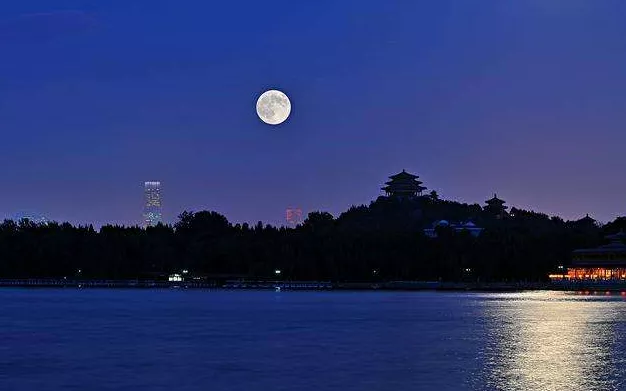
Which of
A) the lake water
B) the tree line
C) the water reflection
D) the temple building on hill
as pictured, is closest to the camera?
the lake water

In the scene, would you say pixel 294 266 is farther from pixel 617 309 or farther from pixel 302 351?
pixel 302 351

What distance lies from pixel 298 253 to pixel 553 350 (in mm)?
119183

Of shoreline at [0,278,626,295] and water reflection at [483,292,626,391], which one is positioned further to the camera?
shoreline at [0,278,626,295]

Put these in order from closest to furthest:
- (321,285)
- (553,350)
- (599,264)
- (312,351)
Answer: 1. (312,351)
2. (553,350)
3. (599,264)
4. (321,285)

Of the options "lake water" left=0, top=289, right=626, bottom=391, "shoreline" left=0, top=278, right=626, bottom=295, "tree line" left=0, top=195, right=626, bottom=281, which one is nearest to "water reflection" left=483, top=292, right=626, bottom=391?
"lake water" left=0, top=289, right=626, bottom=391

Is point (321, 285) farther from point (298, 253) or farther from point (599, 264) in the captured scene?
point (599, 264)

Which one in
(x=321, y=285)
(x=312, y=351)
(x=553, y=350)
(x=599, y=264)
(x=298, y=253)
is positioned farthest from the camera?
(x=298, y=253)

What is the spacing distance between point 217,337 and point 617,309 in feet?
156

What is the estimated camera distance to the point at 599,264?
153m

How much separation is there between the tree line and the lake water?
77303 millimetres

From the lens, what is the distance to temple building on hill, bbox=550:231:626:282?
151 m

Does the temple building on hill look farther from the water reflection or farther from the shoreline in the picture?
the water reflection

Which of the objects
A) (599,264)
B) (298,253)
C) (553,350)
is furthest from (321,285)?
(553,350)

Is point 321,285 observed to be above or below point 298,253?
below
